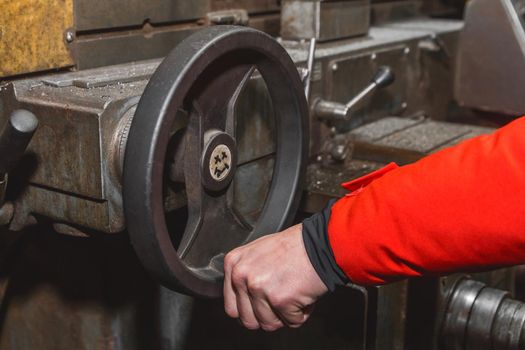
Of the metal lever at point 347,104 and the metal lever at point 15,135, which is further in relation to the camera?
the metal lever at point 347,104

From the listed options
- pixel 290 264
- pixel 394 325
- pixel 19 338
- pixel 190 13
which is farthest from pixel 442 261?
pixel 19 338

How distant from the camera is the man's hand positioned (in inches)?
40.1

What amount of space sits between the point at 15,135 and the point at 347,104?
736 mm

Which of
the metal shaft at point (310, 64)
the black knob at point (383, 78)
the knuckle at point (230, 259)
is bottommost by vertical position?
the knuckle at point (230, 259)

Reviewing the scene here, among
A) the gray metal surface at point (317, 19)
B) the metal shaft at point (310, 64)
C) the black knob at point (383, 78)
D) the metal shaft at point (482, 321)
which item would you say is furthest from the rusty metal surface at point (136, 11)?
the metal shaft at point (482, 321)

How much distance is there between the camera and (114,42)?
1.40m

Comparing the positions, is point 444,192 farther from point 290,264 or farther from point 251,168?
point 251,168

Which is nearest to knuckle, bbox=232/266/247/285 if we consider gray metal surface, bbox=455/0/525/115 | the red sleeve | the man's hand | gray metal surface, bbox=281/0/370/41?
the man's hand

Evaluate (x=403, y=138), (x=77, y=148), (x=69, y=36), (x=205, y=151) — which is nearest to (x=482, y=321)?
(x=403, y=138)

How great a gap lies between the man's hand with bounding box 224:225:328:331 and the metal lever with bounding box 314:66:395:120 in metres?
0.50

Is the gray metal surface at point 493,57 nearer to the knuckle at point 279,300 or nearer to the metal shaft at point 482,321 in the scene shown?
the metal shaft at point 482,321

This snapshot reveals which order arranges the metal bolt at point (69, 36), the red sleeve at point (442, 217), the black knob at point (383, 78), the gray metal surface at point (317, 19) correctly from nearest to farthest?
the red sleeve at point (442, 217) → the metal bolt at point (69, 36) → the black knob at point (383, 78) → the gray metal surface at point (317, 19)

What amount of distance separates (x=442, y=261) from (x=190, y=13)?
83cm

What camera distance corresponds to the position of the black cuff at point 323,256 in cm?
101
